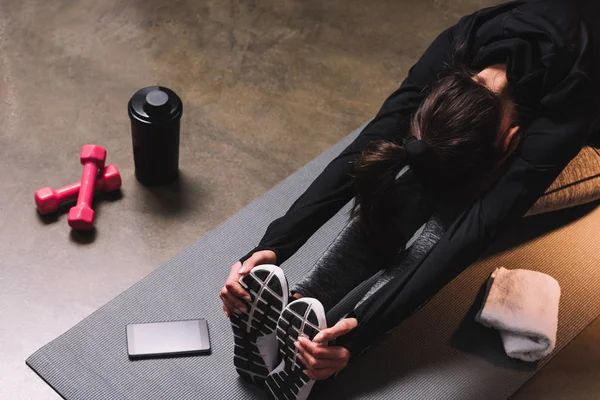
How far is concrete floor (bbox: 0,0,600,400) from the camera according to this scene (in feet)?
6.38

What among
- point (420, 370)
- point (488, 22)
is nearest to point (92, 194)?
point (420, 370)

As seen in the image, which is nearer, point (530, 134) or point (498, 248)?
point (530, 134)

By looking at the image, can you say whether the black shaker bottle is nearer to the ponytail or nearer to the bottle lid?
the bottle lid

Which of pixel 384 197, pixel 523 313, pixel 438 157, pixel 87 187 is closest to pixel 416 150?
pixel 438 157

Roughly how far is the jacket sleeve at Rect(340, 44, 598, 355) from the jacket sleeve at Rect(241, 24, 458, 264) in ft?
0.68

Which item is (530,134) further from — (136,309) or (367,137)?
Result: (136,309)

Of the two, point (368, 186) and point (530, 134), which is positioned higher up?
point (530, 134)

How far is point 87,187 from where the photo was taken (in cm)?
207

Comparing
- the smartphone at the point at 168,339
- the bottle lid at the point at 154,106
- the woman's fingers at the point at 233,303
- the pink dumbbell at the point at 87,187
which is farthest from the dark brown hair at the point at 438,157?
the pink dumbbell at the point at 87,187

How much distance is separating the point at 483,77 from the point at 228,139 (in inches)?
37.7

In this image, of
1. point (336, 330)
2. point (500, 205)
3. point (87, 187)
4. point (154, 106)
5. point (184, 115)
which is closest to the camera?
point (336, 330)

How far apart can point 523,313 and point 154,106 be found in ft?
3.39

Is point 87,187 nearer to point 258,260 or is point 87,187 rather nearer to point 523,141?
point 258,260

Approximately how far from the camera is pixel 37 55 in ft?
8.24
